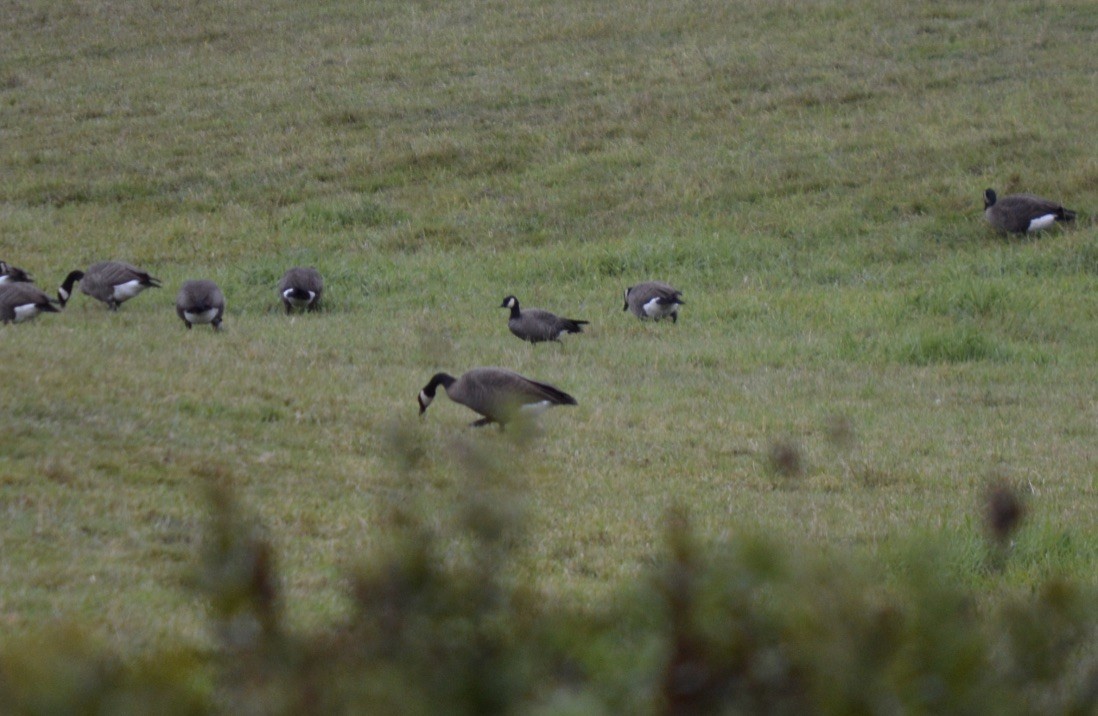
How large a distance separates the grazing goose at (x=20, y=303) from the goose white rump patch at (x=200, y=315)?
62.8 inches

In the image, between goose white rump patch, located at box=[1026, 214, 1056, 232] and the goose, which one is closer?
the goose

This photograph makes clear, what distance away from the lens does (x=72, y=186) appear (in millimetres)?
25484

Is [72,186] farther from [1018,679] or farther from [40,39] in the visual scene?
[1018,679]

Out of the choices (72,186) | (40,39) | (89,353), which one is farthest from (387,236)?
(40,39)

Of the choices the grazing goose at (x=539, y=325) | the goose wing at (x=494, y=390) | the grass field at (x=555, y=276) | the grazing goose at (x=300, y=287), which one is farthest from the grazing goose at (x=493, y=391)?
the grazing goose at (x=300, y=287)

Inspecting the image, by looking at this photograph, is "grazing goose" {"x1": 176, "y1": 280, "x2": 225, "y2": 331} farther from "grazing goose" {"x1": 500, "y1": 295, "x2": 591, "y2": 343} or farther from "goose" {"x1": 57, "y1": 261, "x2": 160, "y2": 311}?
"grazing goose" {"x1": 500, "y1": 295, "x2": 591, "y2": 343}

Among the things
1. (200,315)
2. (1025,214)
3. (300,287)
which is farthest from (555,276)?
(1025,214)

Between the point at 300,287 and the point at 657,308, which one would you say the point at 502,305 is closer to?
the point at 657,308

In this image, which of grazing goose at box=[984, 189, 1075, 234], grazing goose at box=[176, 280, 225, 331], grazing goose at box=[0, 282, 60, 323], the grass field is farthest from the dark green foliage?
grazing goose at box=[984, 189, 1075, 234]

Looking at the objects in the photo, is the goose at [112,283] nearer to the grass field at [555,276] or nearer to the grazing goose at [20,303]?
the grass field at [555,276]

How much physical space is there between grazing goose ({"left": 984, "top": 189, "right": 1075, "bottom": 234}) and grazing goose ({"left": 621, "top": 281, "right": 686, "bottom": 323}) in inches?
246

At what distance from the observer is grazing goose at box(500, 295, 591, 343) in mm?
15133

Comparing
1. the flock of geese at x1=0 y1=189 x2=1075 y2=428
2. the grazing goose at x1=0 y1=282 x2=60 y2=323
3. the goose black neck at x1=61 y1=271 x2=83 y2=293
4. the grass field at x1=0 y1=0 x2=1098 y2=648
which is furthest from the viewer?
the goose black neck at x1=61 y1=271 x2=83 y2=293

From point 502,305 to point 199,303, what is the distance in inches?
150
